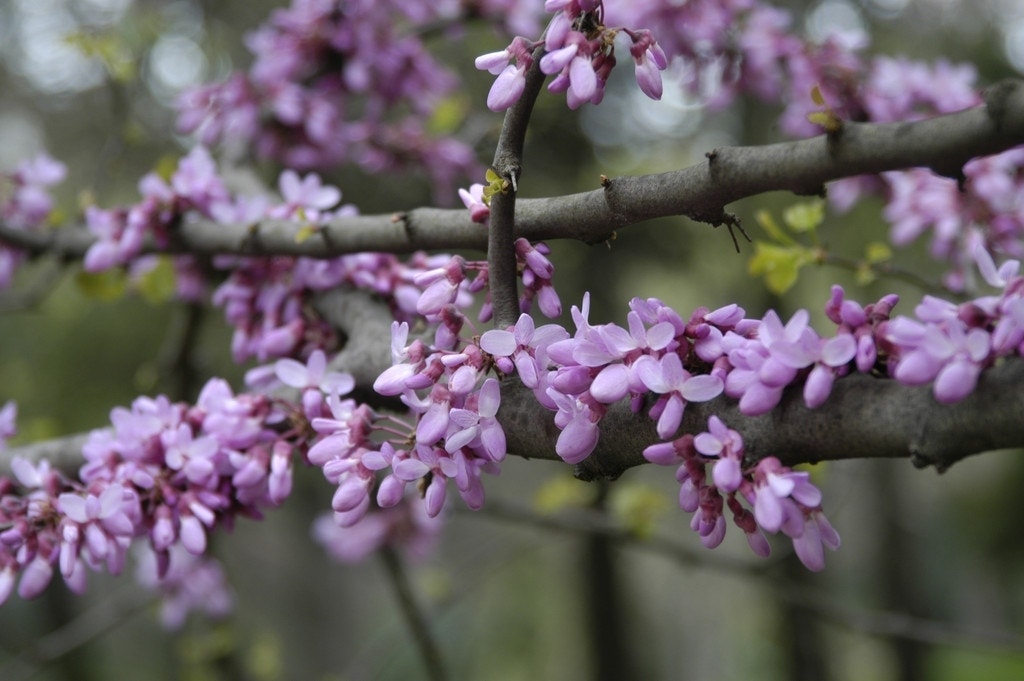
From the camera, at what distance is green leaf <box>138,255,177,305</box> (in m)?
2.54

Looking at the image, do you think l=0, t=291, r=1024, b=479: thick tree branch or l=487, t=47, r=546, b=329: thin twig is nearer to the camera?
l=0, t=291, r=1024, b=479: thick tree branch

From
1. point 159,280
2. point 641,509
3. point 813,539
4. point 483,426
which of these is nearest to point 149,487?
point 483,426

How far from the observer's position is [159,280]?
2.56m

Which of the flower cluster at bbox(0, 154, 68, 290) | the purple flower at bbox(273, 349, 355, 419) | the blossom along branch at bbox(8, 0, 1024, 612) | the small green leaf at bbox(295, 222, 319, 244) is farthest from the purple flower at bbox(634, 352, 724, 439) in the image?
the flower cluster at bbox(0, 154, 68, 290)

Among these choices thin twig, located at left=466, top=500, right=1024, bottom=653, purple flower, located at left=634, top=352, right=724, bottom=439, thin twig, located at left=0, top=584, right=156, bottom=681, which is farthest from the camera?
thin twig, located at left=0, top=584, right=156, bottom=681

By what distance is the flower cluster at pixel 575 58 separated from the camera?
45.3 inches

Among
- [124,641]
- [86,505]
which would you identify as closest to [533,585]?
[124,641]

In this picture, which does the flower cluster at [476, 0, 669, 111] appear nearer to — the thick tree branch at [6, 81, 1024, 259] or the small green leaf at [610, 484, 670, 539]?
the thick tree branch at [6, 81, 1024, 259]

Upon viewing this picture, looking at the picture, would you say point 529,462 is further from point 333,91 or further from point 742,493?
point 742,493

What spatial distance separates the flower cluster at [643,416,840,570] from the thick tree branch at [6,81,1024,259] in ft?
1.07

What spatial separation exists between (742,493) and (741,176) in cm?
43

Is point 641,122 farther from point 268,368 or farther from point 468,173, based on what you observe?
point 268,368

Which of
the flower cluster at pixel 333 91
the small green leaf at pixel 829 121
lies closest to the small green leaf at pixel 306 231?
the small green leaf at pixel 829 121

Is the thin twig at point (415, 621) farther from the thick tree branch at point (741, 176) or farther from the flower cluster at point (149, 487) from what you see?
the thick tree branch at point (741, 176)
